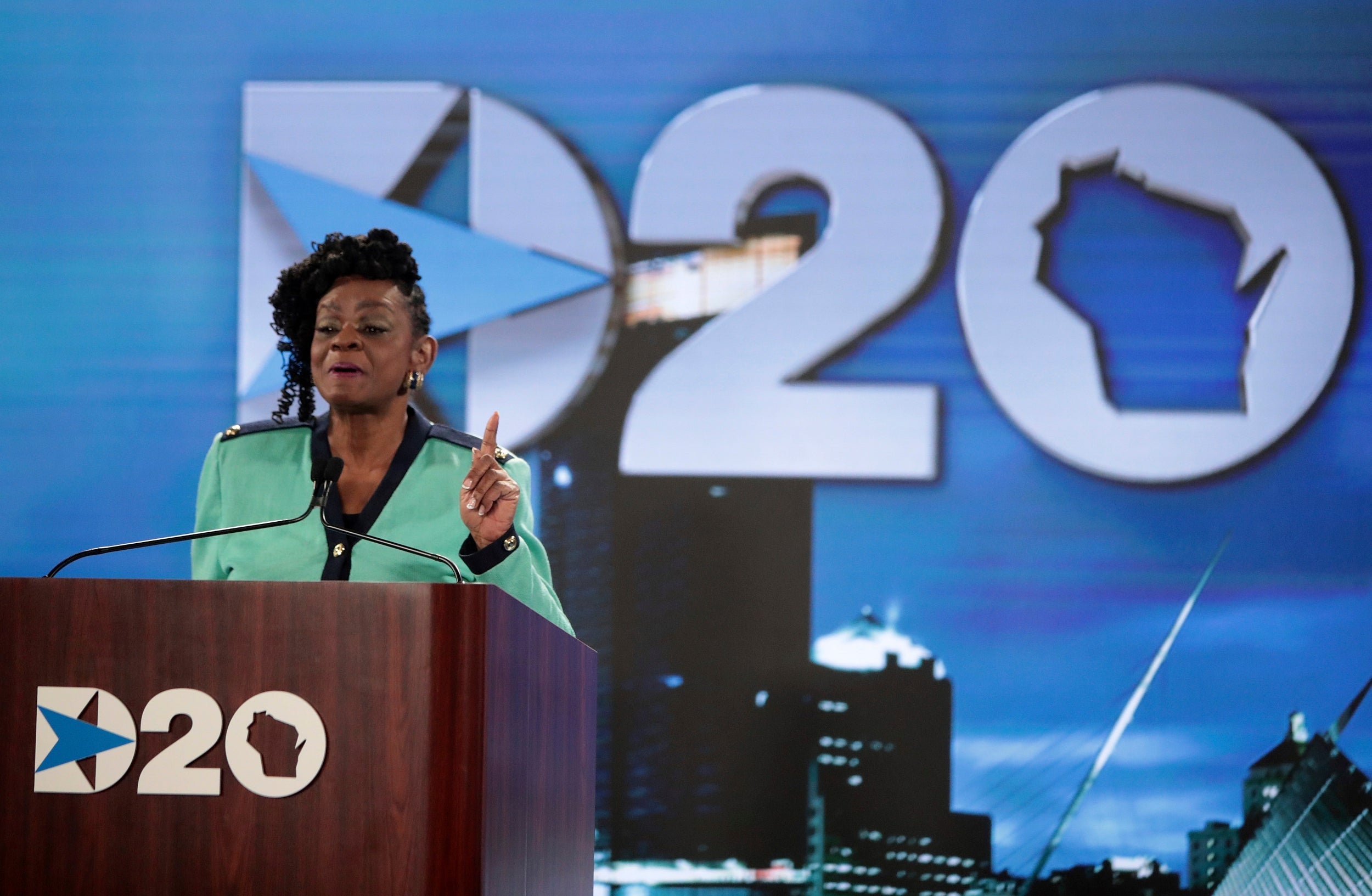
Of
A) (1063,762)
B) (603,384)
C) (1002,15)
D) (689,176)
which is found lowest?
(1063,762)

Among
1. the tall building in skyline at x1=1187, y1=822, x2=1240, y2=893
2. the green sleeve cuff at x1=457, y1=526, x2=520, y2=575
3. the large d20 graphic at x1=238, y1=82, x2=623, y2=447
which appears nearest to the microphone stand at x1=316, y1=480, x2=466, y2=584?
the green sleeve cuff at x1=457, y1=526, x2=520, y2=575

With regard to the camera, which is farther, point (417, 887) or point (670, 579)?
point (670, 579)

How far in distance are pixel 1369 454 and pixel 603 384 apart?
209 centimetres

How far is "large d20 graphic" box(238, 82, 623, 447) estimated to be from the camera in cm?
362

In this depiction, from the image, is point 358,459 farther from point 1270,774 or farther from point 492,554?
point 1270,774

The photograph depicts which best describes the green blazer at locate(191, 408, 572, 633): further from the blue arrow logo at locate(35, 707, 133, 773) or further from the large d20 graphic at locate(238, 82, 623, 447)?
the large d20 graphic at locate(238, 82, 623, 447)

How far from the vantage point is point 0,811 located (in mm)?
1271

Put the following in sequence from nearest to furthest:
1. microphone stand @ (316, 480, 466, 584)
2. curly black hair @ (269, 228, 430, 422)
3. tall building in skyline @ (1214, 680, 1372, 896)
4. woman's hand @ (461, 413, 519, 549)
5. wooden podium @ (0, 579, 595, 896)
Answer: wooden podium @ (0, 579, 595, 896) < microphone stand @ (316, 480, 466, 584) < woman's hand @ (461, 413, 519, 549) < curly black hair @ (269, 228, 430, 422) < tall building in skyline @ (1214, 680, 1372, 896)

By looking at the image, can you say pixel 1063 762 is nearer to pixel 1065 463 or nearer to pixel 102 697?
pixel 1065 463

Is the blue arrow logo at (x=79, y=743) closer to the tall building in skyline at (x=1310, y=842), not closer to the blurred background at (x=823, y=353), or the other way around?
the blurred background at (x=823, y=353)

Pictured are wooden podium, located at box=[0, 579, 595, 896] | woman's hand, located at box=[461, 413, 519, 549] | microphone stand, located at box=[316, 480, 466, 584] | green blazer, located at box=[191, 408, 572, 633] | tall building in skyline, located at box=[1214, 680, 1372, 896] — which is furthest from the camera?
tall building in skyline, located at box=[1214, 680, 1372, 896]

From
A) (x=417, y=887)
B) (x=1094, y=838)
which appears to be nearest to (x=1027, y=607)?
(x=1094, y=838)

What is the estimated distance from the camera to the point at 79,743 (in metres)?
1.27

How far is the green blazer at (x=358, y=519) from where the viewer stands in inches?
73.9
